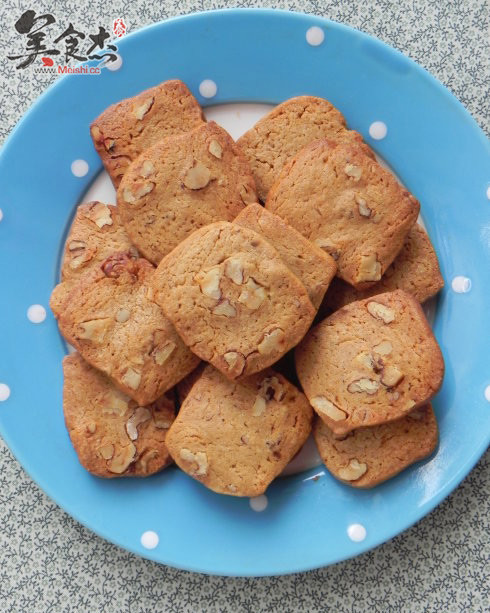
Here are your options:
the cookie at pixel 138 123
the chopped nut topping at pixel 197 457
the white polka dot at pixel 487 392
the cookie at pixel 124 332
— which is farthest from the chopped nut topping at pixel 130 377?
the white polka dot at pixel 487 392

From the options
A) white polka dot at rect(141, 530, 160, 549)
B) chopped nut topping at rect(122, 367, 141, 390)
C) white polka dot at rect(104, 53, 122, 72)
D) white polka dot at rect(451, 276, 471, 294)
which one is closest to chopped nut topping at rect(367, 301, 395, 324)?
white polka dot at rect(451, 276, 471, 294)

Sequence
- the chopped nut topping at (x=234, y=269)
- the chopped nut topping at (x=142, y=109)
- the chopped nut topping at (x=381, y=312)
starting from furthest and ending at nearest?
the chopped nut topping at (x=142, y=109)
the chopped nut topping at (x=381, y=312)
the chopped nut topping at (x=234, y=269)

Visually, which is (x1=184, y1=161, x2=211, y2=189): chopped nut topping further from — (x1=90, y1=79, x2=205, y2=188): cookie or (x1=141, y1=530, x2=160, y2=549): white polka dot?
→ (x1=141, y1=530, x2=160, y2=549): white polka dot

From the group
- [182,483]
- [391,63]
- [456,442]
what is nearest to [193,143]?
[391,63]

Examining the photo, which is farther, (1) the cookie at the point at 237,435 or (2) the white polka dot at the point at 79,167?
(2) the white polka dot at the point at 79,167

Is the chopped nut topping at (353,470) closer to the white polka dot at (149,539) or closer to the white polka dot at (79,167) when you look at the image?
the white polka dot at (149,539)

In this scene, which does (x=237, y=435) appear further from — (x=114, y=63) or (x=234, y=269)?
(x=114, y=63)

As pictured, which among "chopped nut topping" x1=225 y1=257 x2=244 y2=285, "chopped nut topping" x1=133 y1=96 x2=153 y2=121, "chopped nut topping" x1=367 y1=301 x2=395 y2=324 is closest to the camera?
"chopped nut topping" x1=225 y1=257 x2=244 y2=285
